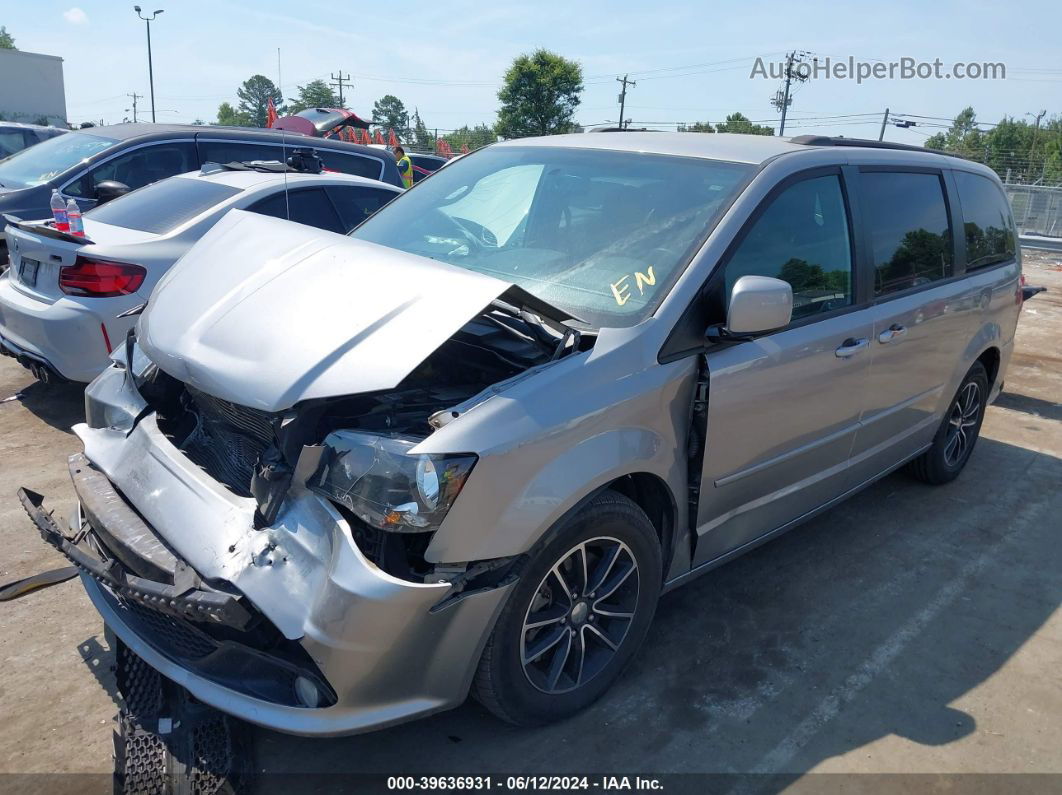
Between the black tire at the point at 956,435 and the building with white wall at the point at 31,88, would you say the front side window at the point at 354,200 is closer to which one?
the black tire at the point at 956,435

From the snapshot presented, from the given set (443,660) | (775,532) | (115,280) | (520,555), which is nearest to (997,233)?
(775,532)

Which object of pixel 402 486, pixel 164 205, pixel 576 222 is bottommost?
pixel 402 486

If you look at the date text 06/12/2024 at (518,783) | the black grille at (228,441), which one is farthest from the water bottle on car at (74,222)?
the date text 06/12/2024 at (518,783)

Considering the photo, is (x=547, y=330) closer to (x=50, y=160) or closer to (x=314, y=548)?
(x=314, y=548)

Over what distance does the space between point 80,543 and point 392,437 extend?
1.28m

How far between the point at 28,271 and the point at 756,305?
4704mm

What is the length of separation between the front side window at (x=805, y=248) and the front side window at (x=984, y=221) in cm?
147

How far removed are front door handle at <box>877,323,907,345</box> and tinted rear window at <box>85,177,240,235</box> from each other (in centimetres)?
431

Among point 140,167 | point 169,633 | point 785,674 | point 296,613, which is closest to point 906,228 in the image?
point 785,674

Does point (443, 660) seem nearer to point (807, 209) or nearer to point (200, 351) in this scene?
point (200, 351)

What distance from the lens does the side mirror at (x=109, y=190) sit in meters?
6.84

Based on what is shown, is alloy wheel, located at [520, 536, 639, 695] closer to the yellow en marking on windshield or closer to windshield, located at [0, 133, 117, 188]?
the yellow en marking on windshield

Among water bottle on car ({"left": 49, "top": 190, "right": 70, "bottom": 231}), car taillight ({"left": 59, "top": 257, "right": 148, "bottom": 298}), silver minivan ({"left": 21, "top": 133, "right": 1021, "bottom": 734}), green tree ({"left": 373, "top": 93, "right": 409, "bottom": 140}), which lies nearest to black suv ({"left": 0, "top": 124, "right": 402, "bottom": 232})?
water bottle on car ({"left": 49, "top": 190, "right": 70, "bottom": 231})

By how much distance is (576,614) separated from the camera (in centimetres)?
270
